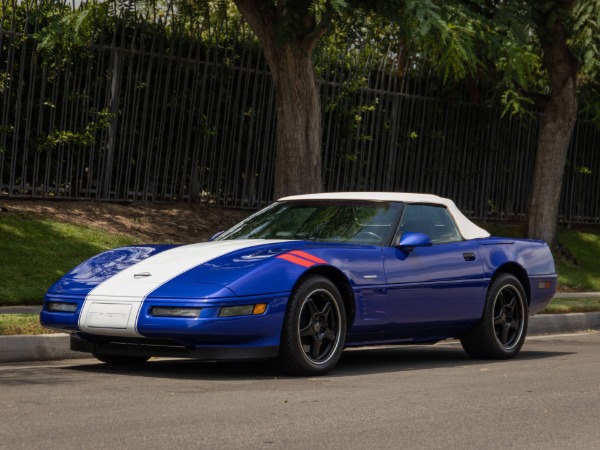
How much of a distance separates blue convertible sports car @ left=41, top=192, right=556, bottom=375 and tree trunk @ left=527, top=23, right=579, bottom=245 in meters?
11.2

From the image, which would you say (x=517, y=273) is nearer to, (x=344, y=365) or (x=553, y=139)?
(x=344, y=365)

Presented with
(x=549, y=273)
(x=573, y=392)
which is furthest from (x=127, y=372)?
(x=549, y=273)

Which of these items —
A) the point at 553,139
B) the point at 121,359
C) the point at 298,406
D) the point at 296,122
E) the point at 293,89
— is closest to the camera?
the point at 298,406

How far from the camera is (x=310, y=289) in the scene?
8516 millimetres

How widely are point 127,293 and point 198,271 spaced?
51cm

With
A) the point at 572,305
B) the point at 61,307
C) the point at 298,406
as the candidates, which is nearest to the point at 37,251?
the point at 61,307

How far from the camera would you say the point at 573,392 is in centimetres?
818

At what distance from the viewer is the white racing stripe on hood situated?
26.9ft

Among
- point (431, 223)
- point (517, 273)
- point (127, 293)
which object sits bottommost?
point (127, 293)

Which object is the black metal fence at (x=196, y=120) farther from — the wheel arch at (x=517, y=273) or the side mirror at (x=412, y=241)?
the side mirror at (x=412, y=241)

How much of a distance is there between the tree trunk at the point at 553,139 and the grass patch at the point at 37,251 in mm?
9105

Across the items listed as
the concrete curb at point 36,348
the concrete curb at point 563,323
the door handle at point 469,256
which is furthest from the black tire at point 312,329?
the concrete curb at point 563,323

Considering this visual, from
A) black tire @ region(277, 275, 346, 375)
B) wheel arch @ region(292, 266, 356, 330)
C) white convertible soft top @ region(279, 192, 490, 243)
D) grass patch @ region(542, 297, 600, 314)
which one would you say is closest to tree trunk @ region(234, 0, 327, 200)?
grass patch @ region(542, 297, 600, 314)

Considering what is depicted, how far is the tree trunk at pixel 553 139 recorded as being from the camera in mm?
21406
